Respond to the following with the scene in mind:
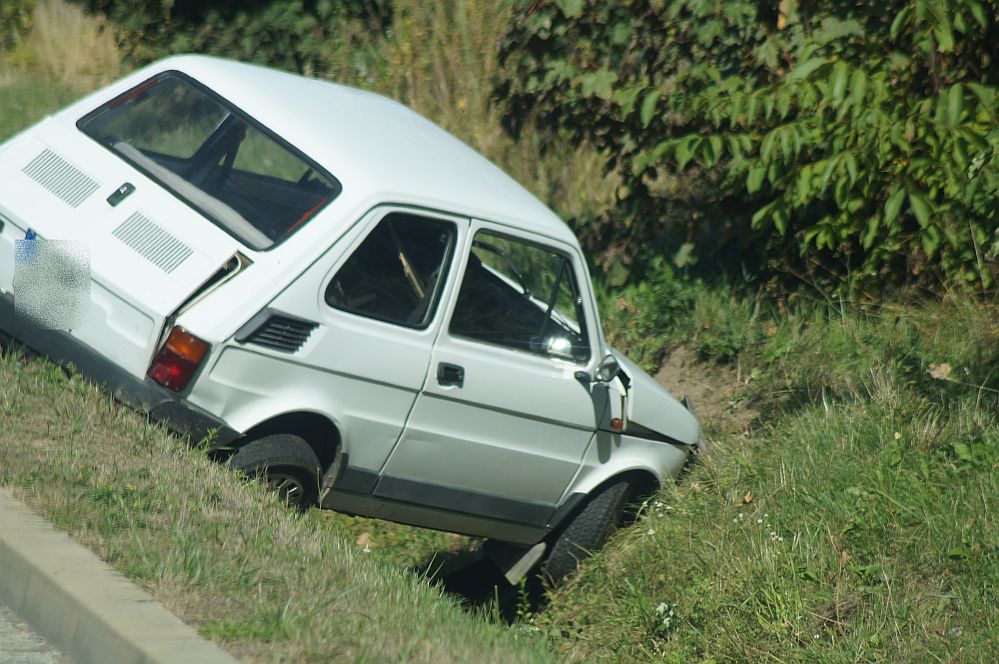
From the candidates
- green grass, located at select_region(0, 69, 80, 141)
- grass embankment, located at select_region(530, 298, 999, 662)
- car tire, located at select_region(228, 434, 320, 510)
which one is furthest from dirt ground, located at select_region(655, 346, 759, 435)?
green grass, located at select_region(0, 69, 80, 141)

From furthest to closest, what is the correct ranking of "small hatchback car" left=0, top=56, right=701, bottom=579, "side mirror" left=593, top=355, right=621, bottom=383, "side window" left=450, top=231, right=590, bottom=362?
"side mirror" left=593, top=355, right=621, bottom=383 → "side window" left=450, top=231, right=590, bottom=362 → "small hatchback car" left=0, top=56, right=701, bottom=579

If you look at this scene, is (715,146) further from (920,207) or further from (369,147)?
(369,147)

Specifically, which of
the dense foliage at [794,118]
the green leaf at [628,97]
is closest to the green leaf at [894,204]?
the dense foliage at [794,118]

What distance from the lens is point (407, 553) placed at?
24.2 feet

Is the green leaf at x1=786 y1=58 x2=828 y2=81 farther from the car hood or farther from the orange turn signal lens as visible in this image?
the orange turn signal lens

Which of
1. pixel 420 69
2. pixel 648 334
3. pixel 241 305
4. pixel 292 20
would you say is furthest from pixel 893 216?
pixel 292 20

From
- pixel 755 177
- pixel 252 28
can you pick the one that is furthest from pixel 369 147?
pixel 252 28

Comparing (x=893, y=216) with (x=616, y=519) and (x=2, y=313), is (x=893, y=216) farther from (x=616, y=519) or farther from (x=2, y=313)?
(x=2, y=313)

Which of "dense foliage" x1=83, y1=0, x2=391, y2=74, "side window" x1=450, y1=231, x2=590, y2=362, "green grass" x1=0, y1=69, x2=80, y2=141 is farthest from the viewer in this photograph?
"dense foliage" x1=83, y1=0, x2=391, y2=74

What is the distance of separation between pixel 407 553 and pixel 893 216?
3546 millimetres

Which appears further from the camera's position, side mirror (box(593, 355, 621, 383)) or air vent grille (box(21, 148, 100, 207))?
side mirror (box(593, 355, 621, 383))

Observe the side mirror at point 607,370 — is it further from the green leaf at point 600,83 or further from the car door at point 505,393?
the green leaf at point 600,83

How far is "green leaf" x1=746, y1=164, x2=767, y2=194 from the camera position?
758cm

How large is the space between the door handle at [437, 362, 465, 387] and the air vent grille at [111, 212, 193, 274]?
1.19 m
